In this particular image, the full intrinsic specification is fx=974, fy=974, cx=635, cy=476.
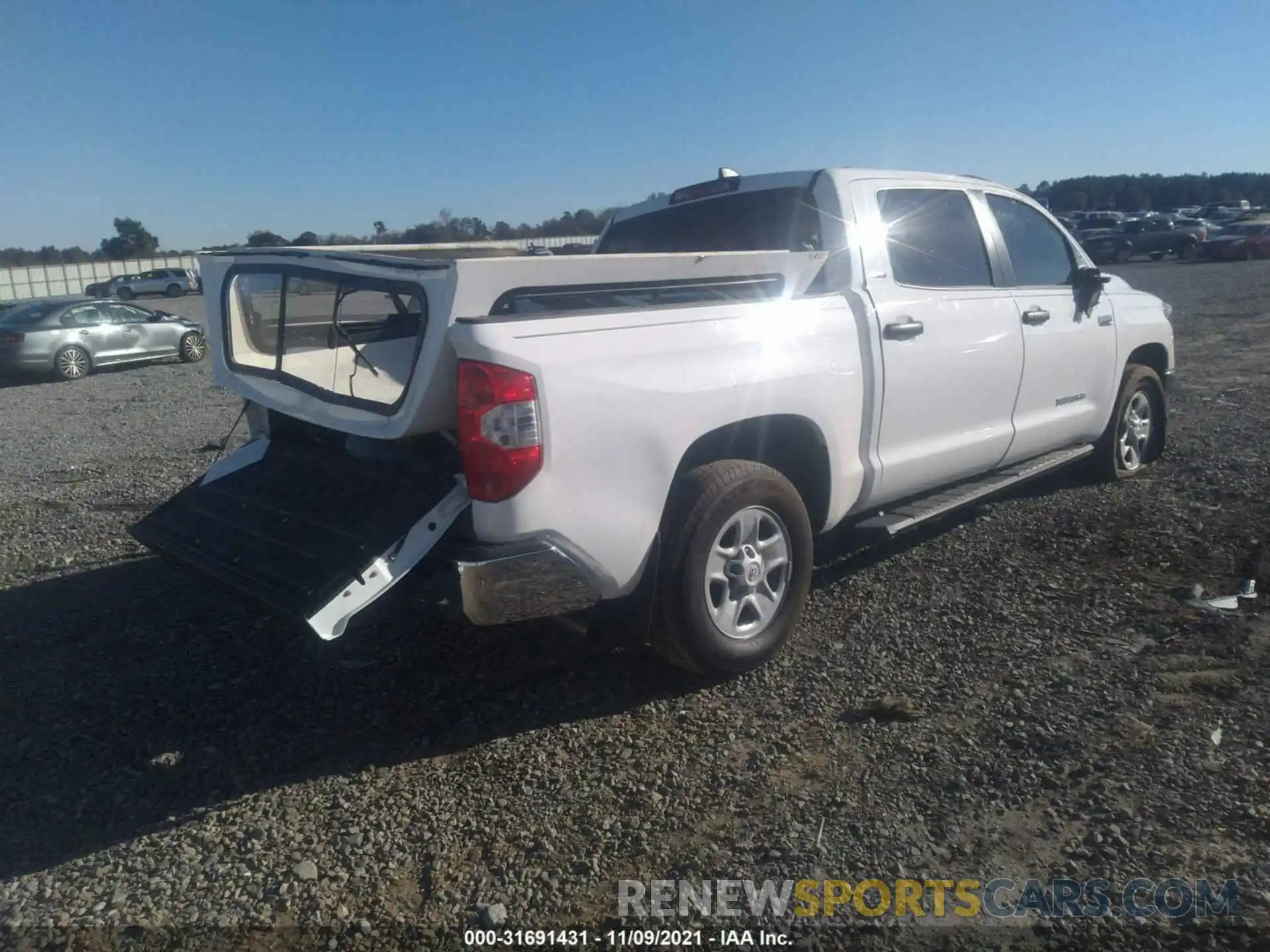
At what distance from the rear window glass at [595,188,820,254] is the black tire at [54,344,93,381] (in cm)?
1374

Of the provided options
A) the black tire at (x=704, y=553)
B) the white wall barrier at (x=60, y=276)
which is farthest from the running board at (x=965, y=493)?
the white wall barrier at (x=60, y=276)

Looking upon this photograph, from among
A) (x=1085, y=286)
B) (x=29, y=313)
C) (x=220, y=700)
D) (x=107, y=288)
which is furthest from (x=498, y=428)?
(x=107, y=288)

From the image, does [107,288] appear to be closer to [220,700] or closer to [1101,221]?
[1101,221]

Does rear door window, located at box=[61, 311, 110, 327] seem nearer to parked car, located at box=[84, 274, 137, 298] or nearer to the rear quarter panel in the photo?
the rear quarter panel

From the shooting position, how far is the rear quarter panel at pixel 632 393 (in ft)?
10.0

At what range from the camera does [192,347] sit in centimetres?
1795

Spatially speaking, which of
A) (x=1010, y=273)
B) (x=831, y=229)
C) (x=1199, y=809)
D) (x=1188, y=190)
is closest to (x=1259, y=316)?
(x=1010, y=273)

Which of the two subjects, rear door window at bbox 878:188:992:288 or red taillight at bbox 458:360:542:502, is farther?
rear door window at bbox 878:188:992:288

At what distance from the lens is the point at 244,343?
166 inches

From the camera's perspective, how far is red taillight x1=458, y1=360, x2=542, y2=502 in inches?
117

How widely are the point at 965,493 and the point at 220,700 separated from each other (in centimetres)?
357

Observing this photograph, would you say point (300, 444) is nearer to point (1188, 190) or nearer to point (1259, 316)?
point (1259, 316)

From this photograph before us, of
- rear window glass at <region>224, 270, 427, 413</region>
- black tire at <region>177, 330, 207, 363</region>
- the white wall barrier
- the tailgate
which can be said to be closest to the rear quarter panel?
the tailgate

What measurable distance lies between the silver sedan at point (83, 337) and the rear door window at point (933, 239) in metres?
15.2
